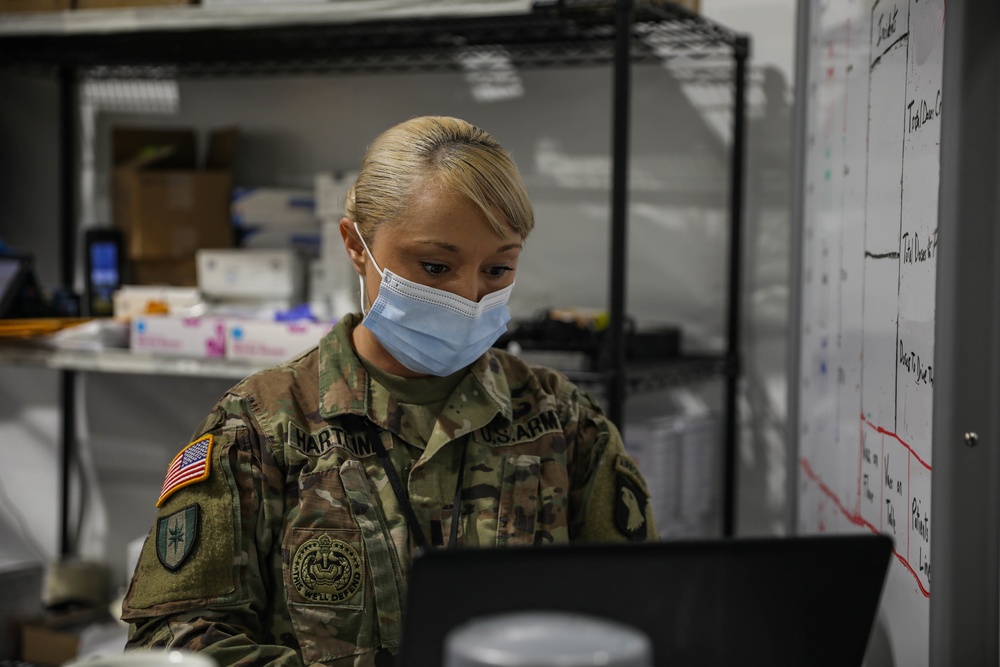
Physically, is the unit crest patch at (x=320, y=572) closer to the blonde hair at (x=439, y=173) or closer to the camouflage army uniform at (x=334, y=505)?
the camouflage army uniform at (x=334, y=505)

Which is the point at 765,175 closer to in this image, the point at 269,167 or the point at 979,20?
the point at 269,167

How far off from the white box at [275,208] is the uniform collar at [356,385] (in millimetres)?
1270

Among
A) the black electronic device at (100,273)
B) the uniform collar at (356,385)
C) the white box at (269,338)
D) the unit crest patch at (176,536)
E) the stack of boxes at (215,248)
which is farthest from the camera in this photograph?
the black electronic device at (100,273)

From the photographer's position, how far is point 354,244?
1274 mm

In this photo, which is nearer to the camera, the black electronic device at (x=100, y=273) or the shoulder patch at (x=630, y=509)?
the shoulder patch at (x=630, y=509)

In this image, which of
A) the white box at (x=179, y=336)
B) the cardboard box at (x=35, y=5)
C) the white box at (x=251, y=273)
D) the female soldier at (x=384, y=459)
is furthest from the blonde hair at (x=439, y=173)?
the cardboard box at (x=35, y=5)

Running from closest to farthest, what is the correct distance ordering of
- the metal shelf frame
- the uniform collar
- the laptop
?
the laptop
the uniform collar
the metal shelf frame

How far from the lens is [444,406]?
1243 mm

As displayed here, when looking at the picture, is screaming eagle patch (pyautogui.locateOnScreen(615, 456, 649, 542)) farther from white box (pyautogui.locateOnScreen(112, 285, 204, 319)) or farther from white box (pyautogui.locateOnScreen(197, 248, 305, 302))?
white box (pyautogui.locateOnScreen(112, 285, 204, 319))

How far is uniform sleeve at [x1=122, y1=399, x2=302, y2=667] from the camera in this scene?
1.05 m

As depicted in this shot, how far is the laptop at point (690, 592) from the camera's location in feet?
2.08

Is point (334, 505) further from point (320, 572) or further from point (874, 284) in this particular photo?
point (874, 284)

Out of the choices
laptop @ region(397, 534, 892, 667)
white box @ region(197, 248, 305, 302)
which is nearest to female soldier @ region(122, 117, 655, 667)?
laptop @ region(397, 534, 892, 667)

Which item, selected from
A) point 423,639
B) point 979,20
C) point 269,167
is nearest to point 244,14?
point 269,167
